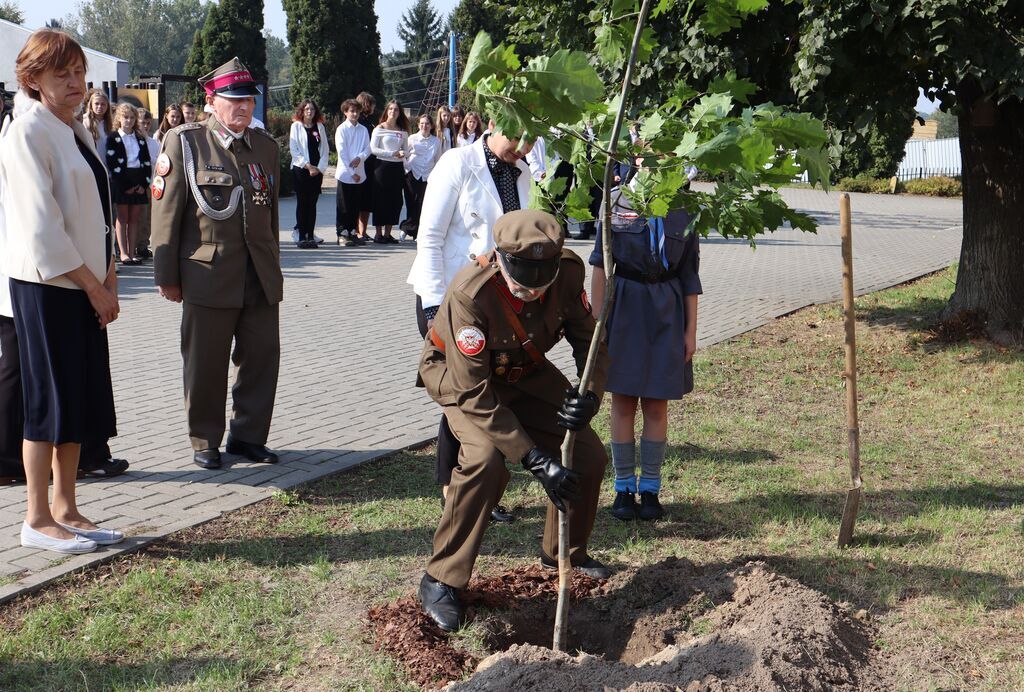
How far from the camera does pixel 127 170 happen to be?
1318cm

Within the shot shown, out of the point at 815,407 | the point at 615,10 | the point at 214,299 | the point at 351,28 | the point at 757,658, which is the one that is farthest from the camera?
the point at 351,28

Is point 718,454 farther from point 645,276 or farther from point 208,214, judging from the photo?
point 208,214

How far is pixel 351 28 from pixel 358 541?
40732 mm

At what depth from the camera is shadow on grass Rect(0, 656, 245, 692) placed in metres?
3.61

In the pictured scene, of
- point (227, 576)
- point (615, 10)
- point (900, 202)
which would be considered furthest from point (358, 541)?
point (900, 202)

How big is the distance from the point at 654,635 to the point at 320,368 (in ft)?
16.6

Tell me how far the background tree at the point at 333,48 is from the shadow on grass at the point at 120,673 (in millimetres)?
41015

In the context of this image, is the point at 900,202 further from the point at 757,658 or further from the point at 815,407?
the point at 757,658

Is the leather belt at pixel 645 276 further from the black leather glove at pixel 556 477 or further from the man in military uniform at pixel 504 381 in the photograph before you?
the black leather glove at pixel 556 477

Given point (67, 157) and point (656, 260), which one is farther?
point (656, 260)

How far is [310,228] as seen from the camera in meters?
16.3

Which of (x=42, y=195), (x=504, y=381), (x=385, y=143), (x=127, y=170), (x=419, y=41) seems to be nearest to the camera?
(x=504, y=381)

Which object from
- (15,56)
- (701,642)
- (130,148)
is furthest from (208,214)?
(15,56)

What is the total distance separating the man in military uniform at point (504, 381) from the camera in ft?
12.5
